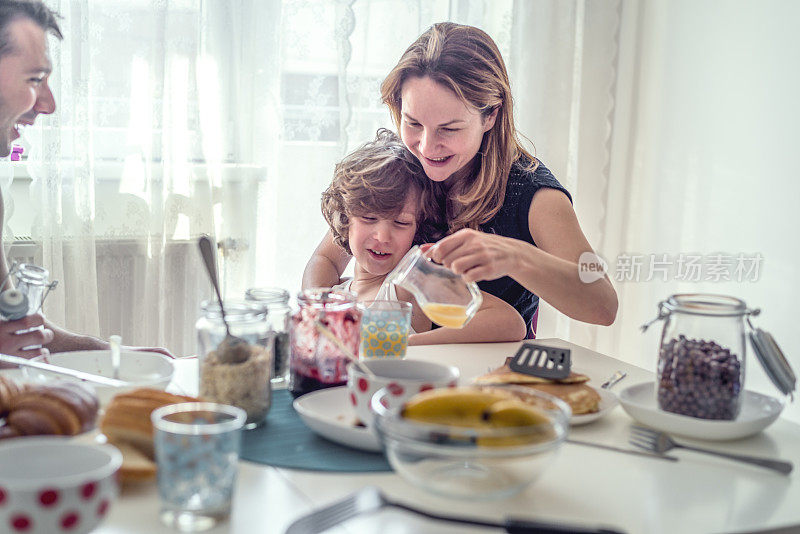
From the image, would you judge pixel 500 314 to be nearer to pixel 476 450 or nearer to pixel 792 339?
pixel 476 450

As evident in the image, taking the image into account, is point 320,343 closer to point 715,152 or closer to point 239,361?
point 239,361

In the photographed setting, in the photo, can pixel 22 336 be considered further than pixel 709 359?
Yes

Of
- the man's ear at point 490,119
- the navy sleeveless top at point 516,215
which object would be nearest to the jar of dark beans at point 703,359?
the navy sleeveless top at point 516,215

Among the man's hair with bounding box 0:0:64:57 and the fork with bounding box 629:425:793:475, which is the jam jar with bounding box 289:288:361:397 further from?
the man's hair with bounding box 0:0:64:57

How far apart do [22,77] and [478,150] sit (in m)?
1.03

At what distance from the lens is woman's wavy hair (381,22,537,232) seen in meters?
1.77

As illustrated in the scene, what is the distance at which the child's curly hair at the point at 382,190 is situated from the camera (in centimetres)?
180

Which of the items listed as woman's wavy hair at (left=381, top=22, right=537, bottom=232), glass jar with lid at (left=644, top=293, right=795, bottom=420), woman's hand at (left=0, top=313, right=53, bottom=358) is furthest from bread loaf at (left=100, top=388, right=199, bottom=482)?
woman's wavy hair at (left=381, top=22, right=537, bottom=232)

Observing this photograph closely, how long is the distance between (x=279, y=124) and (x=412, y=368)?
1746 millimetres

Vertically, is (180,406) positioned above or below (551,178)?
below

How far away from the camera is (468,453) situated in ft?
2.40

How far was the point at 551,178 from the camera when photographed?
187 centimetres

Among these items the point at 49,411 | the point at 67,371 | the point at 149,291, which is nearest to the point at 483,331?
the point at 67,371

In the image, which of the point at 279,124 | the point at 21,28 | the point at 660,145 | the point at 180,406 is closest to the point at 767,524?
the point at 180,406
